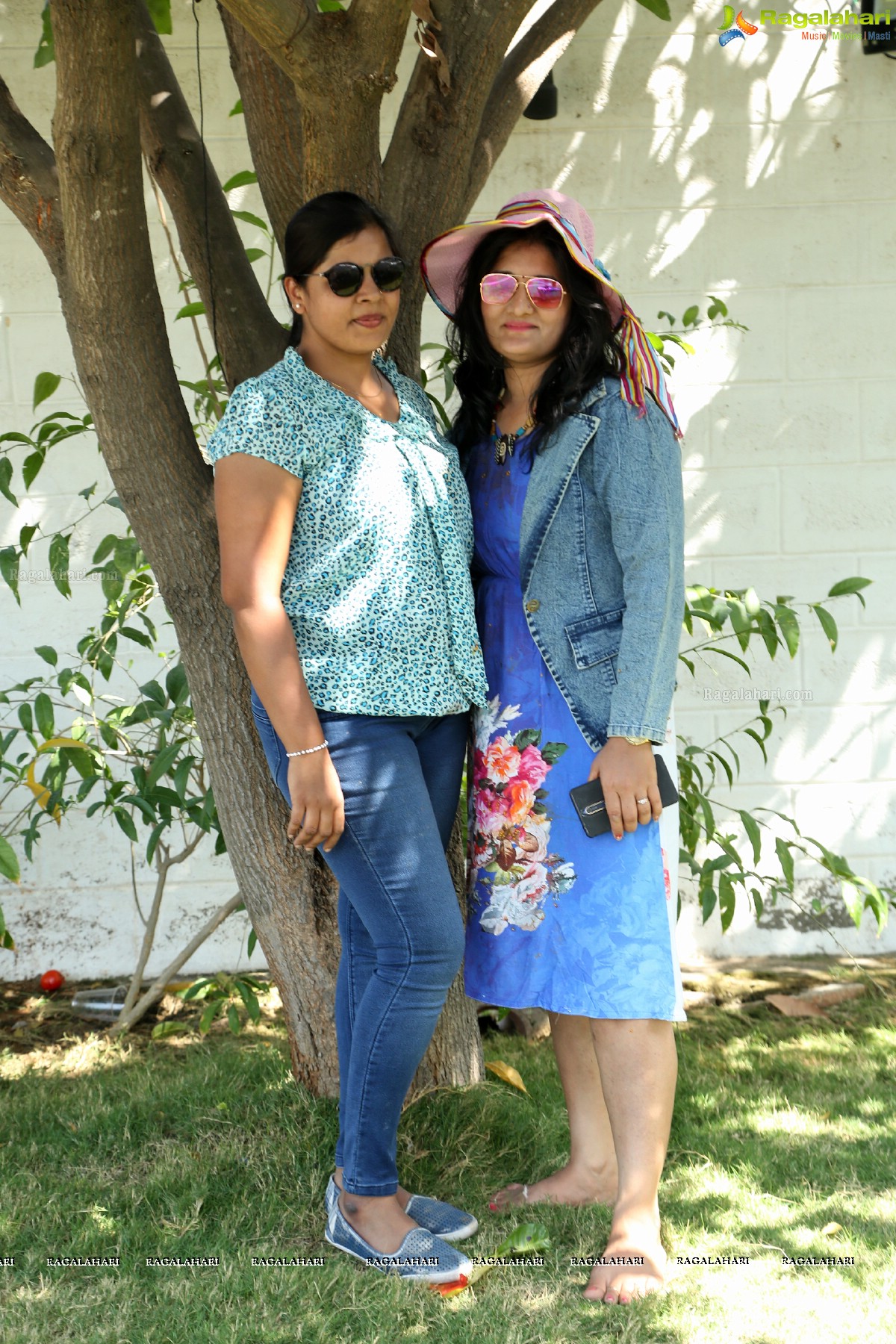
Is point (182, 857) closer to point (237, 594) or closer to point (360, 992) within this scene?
point (360, 992)

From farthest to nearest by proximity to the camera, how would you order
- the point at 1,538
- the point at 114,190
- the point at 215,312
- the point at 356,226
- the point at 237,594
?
1. the point at 1,538
2. the point at 215,312
3. the point at 114,190
4. the point at 356,226
5. the point at 237,594

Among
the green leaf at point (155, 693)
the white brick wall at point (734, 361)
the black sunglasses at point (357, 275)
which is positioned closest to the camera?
the black sunglasses at point (357, 275)

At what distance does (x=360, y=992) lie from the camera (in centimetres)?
209

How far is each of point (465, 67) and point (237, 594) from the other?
1.12m

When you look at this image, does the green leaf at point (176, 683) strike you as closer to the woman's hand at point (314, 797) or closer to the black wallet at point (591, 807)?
the woman's hand at point (314, 797)

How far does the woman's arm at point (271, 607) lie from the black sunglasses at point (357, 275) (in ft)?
1.09

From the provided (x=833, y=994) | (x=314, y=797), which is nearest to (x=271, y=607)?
(x=314, y=797)

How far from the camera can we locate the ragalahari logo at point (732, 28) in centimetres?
362

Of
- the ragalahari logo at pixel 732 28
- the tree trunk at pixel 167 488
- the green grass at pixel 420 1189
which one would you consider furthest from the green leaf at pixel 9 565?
the ragalahari logo at pixel 732 28

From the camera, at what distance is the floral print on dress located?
2.10m

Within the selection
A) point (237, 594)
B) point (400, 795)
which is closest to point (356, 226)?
point (237, 594)

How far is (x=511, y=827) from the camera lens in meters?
2.14

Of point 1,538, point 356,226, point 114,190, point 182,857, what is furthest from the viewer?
point 1,538

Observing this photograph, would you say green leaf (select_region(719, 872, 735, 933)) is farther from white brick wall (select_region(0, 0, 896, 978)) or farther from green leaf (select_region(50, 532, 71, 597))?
green leaf (select_region(50, 532, 71, 597))
